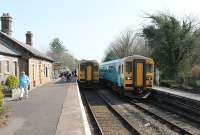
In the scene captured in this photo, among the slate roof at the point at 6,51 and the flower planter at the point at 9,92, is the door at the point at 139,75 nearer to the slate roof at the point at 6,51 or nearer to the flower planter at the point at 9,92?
the flower planter at the point at 9,92

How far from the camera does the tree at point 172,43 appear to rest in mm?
Answer: 45656

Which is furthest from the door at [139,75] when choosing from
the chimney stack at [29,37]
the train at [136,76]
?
the chimney stack at [29,37]

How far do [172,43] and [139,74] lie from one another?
58.1 ft

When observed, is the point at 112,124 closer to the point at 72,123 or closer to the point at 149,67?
the point at 72,123

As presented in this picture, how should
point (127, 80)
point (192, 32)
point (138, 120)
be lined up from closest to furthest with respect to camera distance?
point (138, 120) < point (127, 80) < point (192, 32)

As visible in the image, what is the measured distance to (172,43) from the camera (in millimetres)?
45906

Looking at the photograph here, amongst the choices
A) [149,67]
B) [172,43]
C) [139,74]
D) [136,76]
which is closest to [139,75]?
[139,74]

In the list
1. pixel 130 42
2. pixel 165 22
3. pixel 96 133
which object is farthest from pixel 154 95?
pixel 130 42

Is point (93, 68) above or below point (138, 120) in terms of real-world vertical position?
above

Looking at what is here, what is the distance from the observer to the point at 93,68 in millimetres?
42812

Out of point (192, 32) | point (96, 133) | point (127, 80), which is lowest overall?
point (96, 133)

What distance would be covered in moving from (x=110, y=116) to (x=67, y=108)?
97.5 inches

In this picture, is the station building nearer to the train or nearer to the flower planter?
the flower planter

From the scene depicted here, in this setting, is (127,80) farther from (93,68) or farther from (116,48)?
(116,48)
